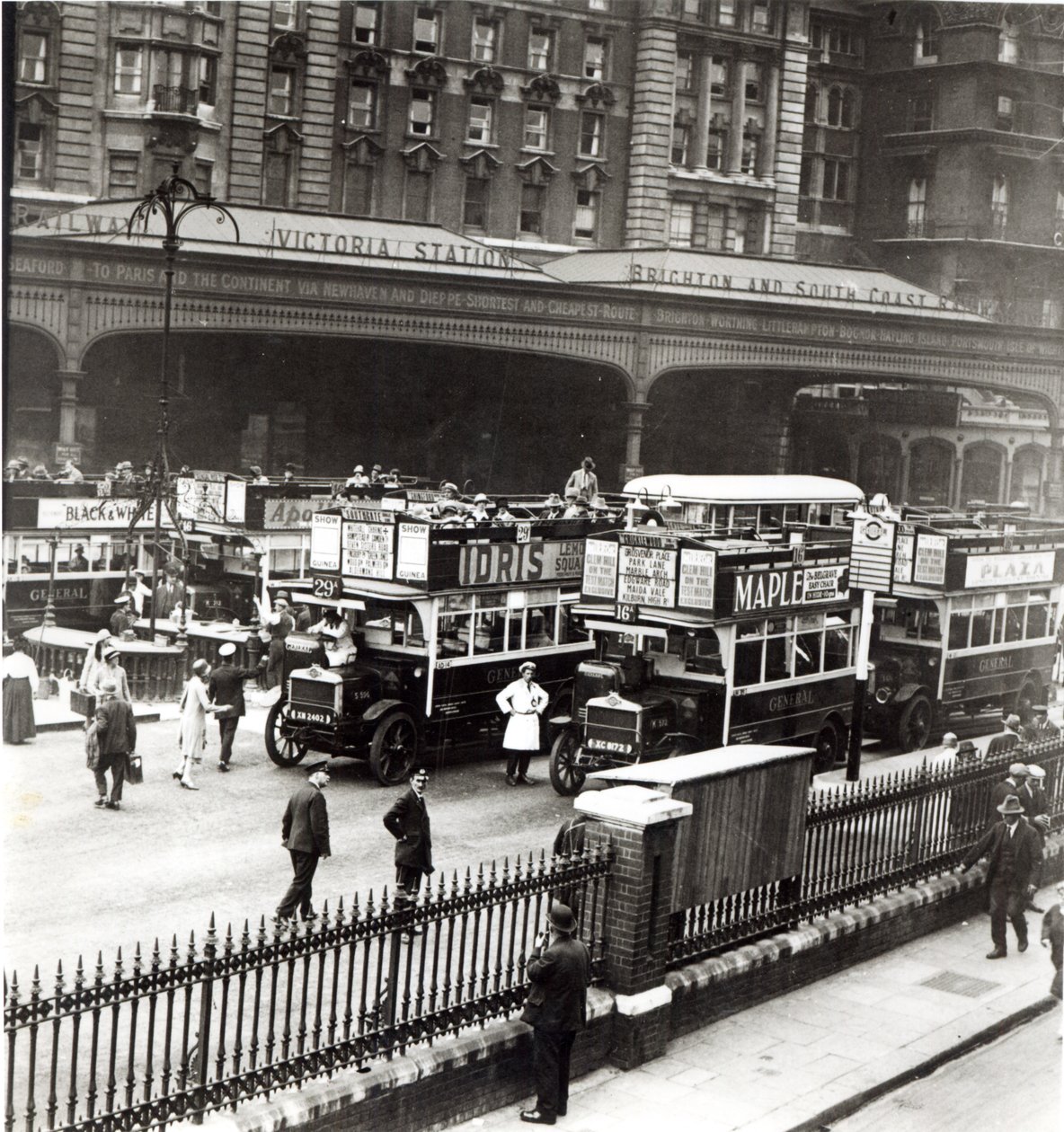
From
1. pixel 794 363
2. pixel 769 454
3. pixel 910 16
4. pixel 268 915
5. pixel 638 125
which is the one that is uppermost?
pixel 910 16

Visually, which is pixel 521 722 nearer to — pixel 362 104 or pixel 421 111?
pixel 421 111

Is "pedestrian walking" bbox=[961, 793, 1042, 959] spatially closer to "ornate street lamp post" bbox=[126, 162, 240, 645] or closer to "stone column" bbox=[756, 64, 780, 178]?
"stone column" bbox=[756, 64, 780, 178]

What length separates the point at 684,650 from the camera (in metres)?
15.4

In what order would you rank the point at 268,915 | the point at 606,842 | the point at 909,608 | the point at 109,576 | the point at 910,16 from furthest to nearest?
the point at 109,576
the point at 909,608
the point at 910,16
the point at 268,915
the point at 606,842

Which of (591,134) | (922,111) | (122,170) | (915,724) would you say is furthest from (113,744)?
(922,111)

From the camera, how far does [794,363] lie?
23.7 metres

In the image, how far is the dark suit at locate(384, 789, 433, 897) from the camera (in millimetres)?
10703

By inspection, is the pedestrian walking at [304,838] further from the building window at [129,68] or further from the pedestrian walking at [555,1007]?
the building window at [129,68]

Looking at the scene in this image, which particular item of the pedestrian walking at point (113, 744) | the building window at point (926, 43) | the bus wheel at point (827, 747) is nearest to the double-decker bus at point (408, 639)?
the pedestrian walking at point (113, 744)

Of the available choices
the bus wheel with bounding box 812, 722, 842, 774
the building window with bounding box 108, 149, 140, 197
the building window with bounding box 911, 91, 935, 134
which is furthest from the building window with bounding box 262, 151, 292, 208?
the bus wheel with bounding box 812, 722, 842, 774

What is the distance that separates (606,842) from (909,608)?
1023 cm

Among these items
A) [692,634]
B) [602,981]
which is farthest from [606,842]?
[692,634]

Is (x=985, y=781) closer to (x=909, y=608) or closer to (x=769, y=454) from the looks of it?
(x=909, y=608)

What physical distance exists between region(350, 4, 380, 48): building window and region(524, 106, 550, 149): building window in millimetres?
1736
